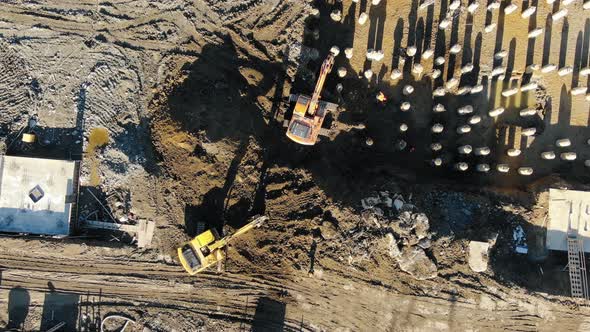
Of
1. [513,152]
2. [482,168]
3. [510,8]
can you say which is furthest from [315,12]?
[513,152]

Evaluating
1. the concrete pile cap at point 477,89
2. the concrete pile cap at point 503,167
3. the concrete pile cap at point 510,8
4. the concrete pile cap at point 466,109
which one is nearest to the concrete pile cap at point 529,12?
the concrete pile cap at point 510,8

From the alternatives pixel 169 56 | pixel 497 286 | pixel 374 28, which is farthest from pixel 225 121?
pixel 497 286

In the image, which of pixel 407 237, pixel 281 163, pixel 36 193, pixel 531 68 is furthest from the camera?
pixel 531 68

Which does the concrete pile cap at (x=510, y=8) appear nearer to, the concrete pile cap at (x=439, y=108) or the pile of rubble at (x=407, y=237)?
the concrete pile cap at (x=439, y=108)

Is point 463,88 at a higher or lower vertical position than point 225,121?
higher

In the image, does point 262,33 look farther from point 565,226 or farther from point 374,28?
point 565,226

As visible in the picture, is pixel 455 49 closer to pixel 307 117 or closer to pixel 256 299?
pixel 307 117

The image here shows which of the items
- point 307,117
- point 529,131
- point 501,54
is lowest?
point 307,117
